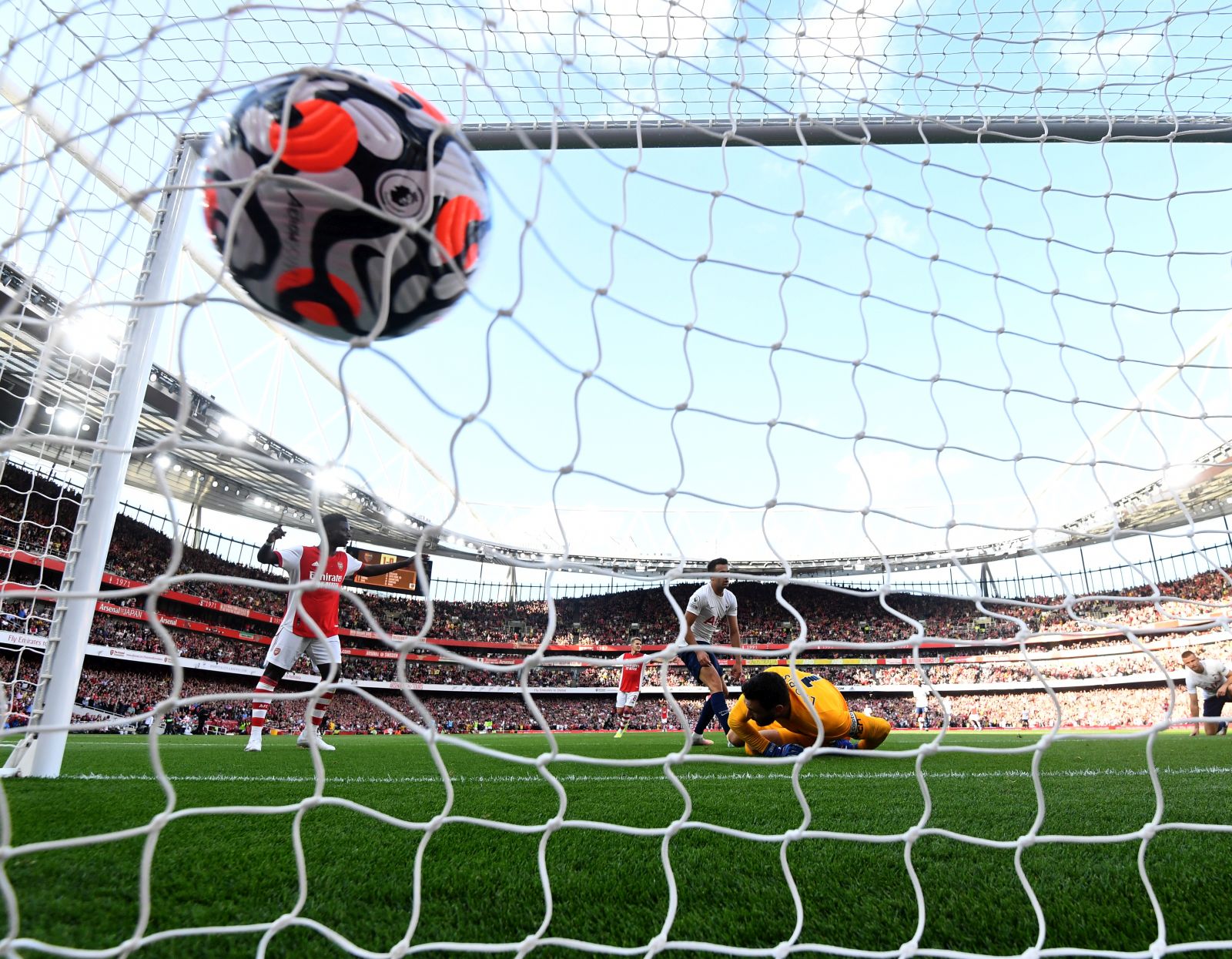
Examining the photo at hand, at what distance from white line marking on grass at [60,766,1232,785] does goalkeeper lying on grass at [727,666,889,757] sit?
1.18ft

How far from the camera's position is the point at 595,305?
247 centimetres

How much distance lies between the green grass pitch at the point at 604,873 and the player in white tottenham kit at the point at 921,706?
83.3 ft

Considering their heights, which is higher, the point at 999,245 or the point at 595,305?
the point at 999,245

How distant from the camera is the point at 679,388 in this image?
2566 millimetres

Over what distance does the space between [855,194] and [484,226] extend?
6.06 feet

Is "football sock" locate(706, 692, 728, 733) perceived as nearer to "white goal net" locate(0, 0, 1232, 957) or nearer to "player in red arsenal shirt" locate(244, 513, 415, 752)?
"white goal net" locate(0, 0, 1232, 957)

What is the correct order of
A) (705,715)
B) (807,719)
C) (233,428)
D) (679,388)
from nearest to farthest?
1. (679,388)
2. (807,719)
3. (705,715)
4. (233,428)

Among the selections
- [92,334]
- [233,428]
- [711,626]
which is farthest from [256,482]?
[92,334]

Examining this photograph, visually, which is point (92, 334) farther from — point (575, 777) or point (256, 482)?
point (256, 482)

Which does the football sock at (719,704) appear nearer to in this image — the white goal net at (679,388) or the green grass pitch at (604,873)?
the white goal net at (679,388)

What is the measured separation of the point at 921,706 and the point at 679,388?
91.3 ft

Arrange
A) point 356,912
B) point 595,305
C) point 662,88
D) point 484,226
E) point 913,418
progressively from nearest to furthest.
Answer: point 356,912, point 484,226, point 595,305, point 913,418, point 662,88

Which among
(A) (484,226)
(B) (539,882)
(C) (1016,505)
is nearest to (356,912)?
(B) (539,882)

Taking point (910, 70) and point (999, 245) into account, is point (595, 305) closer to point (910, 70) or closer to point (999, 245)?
point (999, 245)
